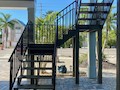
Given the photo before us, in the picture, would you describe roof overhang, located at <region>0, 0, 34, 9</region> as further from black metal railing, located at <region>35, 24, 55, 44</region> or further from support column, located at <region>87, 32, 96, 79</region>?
support column, located at <region>87, 32, 96, 79</region>

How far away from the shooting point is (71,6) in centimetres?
992

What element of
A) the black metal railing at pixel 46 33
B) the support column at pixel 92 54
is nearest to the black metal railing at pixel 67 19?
the black metal railing at pixel 46 33

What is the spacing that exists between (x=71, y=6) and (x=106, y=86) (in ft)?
10.6

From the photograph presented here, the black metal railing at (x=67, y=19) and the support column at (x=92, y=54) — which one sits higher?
the black metal railing at (x=67, y=19)

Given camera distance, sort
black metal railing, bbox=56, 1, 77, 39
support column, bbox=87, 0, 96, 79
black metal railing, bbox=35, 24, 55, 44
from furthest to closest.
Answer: black metal railing, bbox=35, 24, 55, 44 < support column, bbox=87, 0, 96, 79 < black metal railing, bbox=56, 1, 77, 39

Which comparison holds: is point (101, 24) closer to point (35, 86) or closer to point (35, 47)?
point (35, 47)

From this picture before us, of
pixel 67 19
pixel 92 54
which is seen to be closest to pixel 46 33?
pixel 67 19

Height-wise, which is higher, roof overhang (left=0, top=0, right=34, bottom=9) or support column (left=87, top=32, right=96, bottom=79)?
roof overhang (left=0, top=0, right=34, bottom=9)

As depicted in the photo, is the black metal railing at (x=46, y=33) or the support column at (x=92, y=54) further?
the black metal railing at (x=46, y=33)

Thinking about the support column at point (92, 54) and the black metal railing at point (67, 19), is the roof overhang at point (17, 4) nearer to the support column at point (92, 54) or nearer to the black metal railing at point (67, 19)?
the black metal railing at point (67, 19)

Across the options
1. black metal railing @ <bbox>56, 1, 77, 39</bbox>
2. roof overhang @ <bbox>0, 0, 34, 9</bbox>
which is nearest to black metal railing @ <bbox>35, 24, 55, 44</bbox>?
roof overhang @ <bbox>0, 0, 34, 9</bbox>

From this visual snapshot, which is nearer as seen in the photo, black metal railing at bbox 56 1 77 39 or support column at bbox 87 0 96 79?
black metal railing at bbox 56 1 77 39

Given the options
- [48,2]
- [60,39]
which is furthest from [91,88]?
[48,2]

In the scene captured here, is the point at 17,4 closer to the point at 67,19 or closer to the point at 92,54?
the point at 67,19
